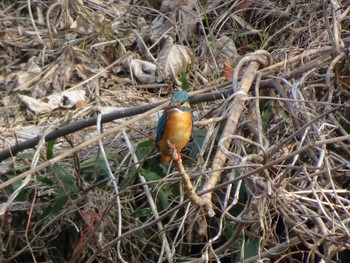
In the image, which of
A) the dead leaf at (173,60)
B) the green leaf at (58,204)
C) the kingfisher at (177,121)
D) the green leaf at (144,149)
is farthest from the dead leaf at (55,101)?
the kingfisher at (177,121)

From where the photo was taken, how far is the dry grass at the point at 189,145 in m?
3.84

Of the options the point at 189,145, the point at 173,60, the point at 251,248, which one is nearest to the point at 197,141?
the point at 189,145

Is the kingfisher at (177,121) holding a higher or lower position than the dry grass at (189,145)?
higher

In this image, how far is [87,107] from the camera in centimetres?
529

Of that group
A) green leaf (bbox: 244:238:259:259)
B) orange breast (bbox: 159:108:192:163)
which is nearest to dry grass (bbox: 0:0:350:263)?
green leaf (bbox: 244:238:259:259)

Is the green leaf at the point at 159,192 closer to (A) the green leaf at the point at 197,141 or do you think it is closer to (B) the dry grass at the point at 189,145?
(B) the dry grass at the point at 189,145

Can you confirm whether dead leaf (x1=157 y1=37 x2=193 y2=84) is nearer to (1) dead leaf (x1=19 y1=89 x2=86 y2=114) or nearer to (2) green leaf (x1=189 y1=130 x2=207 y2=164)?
(1) dead leaf (x1=19 y1=89 x2=86 y2=114)

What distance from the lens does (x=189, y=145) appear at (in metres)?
4.75

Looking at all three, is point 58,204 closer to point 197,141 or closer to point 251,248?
point 197,141

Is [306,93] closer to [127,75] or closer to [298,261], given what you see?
[298,261]

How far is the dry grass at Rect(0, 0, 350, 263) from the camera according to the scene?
3.84m

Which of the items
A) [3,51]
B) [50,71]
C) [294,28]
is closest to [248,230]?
[294,28]

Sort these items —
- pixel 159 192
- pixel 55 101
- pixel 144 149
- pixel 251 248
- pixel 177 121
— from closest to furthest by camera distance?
1. pixel 177 121
2. pixel 251 248
3. pixel 159 192
4. pixel 144 149
5. pixel 55 101

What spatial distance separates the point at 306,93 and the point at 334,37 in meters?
0.29
